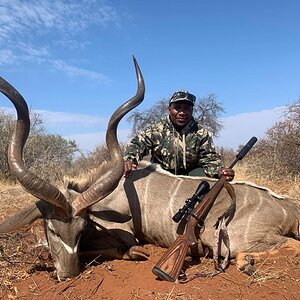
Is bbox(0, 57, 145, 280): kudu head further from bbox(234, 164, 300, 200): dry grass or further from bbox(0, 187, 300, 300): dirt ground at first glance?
bbox(234, 164, 300, 200): dry grass

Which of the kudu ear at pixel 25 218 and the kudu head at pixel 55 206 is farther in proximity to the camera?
the kudu ear at pixel 25 218

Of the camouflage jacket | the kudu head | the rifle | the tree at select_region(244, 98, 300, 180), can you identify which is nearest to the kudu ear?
the kudu head

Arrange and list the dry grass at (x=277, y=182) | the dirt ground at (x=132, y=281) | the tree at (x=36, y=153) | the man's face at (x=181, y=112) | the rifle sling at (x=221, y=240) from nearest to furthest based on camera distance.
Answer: the dirt ground at (x=132, y=281), the rifle sling at (x=221, y=240), the man's face at (x=181, y=112), the dry grass at (x=277, y=182), the tree at (x=36, y=153)

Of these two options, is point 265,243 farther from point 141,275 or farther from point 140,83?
point 140,83

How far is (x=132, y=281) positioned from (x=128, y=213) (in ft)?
2.63

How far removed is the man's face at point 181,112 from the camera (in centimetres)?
423

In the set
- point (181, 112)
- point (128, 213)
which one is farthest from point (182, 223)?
point (181, 112)

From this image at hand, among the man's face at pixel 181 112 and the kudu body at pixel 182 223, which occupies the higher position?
the man's face at pixel 181 112

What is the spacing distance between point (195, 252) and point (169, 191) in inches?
22.8

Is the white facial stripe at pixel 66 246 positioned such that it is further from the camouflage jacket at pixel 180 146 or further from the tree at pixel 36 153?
the tree at pixel 36 153

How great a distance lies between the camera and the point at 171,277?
99.9 inches

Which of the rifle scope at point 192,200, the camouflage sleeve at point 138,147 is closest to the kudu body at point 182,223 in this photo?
the rifle scope at point 192,200

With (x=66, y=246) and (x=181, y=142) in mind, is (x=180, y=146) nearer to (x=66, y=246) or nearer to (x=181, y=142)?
(x=181, y=142)

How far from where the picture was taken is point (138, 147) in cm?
412
